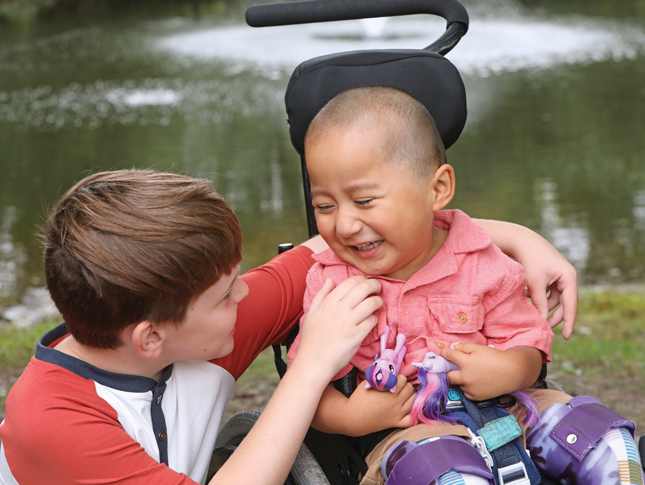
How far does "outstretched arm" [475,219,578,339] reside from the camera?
62.4 inches

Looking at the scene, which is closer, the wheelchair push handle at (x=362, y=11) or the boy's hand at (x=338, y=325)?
the boy's hand at (x=338, y=325)

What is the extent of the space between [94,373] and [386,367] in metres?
0.54

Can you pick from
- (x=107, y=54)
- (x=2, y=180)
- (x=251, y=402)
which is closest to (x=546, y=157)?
(x=251, y=402)

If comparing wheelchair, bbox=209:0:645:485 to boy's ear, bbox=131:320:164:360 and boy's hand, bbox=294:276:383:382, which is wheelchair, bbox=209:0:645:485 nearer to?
boy's hand, bbox=294:276:383:382

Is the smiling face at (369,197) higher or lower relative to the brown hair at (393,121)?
lower

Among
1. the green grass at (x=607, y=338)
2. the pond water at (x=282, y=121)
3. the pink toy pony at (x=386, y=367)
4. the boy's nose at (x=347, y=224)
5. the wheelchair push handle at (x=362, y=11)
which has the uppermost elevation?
the wheelchair push handle at (x=362, y=11)

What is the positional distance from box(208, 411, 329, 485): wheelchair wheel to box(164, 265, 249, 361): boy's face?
0.24 meters

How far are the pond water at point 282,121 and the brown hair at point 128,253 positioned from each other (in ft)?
2.82

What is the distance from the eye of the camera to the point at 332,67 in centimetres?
160

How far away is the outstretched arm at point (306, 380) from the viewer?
1.22 m

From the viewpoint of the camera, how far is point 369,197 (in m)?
1.38

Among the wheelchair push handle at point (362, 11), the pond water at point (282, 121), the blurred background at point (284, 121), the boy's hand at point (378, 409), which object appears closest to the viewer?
the boy's hand at point (378, 409)

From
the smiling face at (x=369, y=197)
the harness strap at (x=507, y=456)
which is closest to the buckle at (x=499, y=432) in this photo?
the harness strap at (x=507, y=456)

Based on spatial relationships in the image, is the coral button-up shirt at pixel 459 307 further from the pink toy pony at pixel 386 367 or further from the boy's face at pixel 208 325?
the boy's face at pixel 208 325
